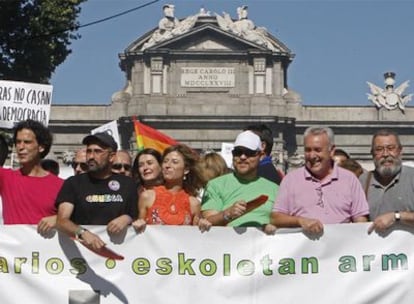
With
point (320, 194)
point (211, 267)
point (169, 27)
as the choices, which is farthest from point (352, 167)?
point (169, 27)

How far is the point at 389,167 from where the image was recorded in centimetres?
769

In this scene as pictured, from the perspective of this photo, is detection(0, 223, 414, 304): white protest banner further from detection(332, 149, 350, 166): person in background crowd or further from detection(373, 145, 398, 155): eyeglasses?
detection(332, 149, 350, 166): person in background crowd

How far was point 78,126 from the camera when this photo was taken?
187ft

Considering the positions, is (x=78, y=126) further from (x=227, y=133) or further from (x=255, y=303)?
(x=255, y=303)

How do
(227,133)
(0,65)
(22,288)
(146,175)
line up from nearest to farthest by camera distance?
1. (22,288)
2. (146,175)
3. (0,65)
4. (227,133)

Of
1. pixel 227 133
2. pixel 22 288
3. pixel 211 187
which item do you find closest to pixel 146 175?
pixel 211 187

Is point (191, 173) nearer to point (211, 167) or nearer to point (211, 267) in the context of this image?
point (211, 167)

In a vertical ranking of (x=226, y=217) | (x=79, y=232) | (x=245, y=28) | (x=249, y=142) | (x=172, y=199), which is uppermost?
(x=245, y=28)

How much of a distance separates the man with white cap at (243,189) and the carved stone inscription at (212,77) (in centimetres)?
4886

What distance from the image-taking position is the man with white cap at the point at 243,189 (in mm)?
7605

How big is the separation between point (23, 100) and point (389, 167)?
601cm

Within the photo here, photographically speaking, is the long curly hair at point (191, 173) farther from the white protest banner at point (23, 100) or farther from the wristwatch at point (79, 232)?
the white protest banner at point (23, 100)

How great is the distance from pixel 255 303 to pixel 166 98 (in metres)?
49.9

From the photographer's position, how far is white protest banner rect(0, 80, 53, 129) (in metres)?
12.7
